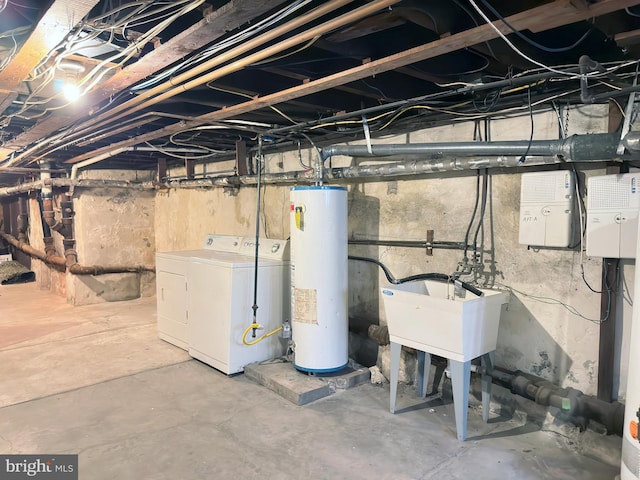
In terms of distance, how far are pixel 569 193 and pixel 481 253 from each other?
657mm

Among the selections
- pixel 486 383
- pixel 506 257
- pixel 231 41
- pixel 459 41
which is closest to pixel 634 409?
pixel 486 383

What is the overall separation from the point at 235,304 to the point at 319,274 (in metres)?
0.71

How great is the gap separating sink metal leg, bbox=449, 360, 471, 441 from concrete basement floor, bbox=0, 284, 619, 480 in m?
0.08

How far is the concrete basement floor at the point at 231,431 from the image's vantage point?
2195 mm

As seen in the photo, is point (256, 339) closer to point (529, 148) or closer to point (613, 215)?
point (529, 148)

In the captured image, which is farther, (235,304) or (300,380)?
(235,304)

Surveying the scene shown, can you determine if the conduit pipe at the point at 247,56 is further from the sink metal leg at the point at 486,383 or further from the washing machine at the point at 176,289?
the sink metal leg at the point at 486,383

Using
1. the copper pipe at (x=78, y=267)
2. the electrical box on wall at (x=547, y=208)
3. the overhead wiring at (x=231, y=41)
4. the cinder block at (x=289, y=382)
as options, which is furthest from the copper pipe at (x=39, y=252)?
the electrical box on wall at (x=547, y=208)

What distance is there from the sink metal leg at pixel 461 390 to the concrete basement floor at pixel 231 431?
3.3 inches

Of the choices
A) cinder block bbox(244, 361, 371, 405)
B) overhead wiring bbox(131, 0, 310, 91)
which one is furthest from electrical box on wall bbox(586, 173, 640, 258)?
cinder block bbox(244, 361, 371, 405)

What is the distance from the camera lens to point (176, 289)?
4055mm

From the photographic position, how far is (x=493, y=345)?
8.46 feet

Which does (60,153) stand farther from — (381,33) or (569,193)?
(569,193)

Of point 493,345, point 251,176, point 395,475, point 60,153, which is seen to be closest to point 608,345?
point 493,345
